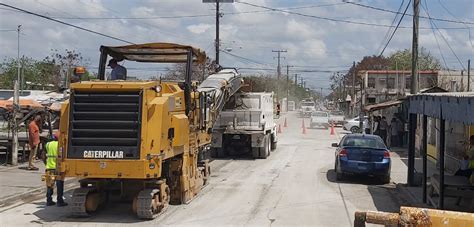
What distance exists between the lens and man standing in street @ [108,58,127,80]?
1460 cm

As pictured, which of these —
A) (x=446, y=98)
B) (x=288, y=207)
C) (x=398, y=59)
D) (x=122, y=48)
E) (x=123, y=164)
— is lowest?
(x=288, y=207)

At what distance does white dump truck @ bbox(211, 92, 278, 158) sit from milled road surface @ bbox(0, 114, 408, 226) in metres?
3.17

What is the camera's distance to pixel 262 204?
14.0 meters

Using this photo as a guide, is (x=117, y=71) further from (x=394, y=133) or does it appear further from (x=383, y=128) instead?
(x=383, y=128)

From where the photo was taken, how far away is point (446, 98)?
11500mm

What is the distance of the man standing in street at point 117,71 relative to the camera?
14.6m

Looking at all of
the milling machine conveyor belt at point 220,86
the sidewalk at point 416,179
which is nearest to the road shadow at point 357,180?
the sidewalk at point 416,179

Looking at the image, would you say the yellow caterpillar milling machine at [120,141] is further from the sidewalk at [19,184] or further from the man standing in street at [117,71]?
the sidewalk at [19,184]

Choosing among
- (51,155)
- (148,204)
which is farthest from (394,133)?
(148,204)

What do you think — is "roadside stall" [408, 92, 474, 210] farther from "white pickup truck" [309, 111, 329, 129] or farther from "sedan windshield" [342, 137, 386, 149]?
"white pickup truck" [309, 111, 329, 129]

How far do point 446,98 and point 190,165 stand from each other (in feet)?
19.7

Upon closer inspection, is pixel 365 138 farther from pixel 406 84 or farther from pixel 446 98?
pixel 406 84

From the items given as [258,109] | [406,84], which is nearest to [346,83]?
[406,84]

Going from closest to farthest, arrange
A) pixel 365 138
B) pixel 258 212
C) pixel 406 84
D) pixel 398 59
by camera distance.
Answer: pixel 258 212 < pixel 365 138 < pixel 406 84 < pixel 398 59
